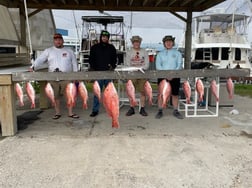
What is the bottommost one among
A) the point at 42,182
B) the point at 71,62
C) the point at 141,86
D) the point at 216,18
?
the point at 42,182

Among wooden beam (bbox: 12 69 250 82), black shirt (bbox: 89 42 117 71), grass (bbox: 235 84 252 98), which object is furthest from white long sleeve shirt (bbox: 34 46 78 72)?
grass (bbox: 235 84 252 98)

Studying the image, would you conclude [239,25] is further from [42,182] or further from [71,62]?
[42,182]

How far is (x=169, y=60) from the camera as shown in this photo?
513 centimetres

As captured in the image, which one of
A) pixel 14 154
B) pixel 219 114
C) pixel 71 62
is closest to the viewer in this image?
pixel 14 154

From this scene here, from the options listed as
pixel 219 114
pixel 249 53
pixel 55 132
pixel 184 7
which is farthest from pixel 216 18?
pixel 55 132

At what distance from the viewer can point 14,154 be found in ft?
12.1

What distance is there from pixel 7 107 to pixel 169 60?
9.77 ft

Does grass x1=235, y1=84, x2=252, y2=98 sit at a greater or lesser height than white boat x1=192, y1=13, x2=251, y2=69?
lesser

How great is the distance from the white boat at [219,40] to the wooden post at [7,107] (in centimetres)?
1256

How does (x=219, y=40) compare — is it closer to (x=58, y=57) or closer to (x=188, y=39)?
(x=188, y=39)

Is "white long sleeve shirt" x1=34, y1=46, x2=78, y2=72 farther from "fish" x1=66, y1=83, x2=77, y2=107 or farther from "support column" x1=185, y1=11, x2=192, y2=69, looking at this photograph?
"support column" x1=185, y1=11, x2=192, y2=69

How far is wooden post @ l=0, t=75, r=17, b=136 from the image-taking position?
4242 mm

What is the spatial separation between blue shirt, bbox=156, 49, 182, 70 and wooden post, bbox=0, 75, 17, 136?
2.66 metres

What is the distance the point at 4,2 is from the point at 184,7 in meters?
4.47
